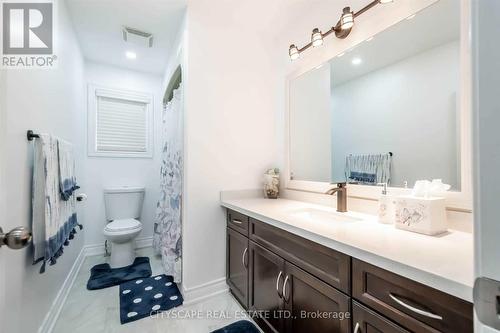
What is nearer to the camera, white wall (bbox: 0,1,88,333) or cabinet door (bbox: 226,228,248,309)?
white wall (bbox: 0,1,88,333)

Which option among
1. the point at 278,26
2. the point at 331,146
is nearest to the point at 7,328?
the point at 331,146

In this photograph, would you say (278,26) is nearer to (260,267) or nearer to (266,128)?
(266,128)

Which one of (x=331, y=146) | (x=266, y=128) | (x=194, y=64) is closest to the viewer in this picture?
(x=331, y=146)

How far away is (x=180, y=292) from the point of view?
6.27 feet

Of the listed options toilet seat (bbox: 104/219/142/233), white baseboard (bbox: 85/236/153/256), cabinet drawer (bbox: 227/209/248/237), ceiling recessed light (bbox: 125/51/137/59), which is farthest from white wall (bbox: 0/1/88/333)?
cabinet drawer (bbox: 227/209/248/237)

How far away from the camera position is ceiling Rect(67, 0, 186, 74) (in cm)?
183

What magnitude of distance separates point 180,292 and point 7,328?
115 cm

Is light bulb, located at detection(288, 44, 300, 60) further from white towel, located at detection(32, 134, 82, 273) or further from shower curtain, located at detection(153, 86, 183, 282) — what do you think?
white towel, located at detection(32, 134, 82, 273)

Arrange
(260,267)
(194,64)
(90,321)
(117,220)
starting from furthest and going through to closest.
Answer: (117,220)
(194,64)
(90,321)
(260,267)

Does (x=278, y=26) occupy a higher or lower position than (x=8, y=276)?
higher

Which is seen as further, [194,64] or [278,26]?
[278,26]

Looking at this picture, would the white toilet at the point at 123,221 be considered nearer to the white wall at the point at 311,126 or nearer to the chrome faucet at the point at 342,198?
the white wall at the point at 311,126

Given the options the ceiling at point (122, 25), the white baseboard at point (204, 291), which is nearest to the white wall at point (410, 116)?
the white baseboard at point (204, 291)

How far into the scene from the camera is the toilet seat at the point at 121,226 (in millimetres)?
2295
